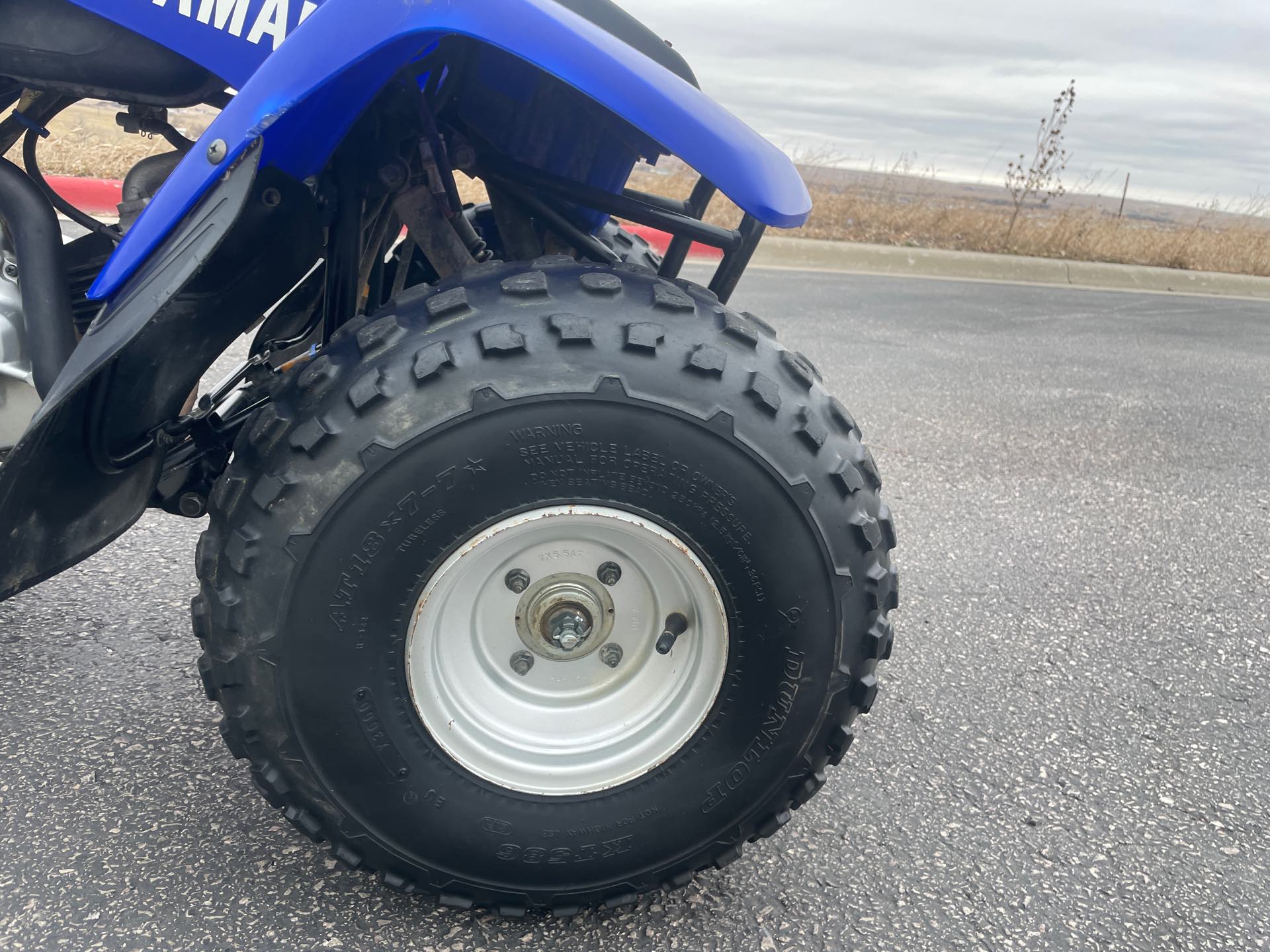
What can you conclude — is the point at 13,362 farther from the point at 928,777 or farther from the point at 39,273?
the point at 928,777

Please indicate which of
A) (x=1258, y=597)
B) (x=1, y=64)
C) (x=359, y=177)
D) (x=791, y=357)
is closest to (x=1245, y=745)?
(x=1258, y=597)

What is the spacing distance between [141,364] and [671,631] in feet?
3.03

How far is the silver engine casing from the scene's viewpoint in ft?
6.50

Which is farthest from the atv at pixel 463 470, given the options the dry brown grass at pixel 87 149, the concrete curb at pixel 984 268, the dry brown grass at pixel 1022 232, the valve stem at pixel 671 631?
the dry brown grass at pixel 1022 232

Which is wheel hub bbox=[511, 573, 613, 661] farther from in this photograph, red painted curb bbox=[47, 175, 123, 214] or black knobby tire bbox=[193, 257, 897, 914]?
red painted curb bbox=[47, 175, 123, 214]

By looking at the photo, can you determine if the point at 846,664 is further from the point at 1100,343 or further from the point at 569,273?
the point at 1100,343

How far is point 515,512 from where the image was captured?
1568 millimetres

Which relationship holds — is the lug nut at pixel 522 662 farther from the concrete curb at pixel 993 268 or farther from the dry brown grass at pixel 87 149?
the concrete curb at pixel 993 268

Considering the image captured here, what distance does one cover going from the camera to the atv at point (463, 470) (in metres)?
1.53

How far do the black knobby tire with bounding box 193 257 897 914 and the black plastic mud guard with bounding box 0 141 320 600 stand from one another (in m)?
0.19

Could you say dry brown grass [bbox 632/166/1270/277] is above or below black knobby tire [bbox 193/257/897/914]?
below

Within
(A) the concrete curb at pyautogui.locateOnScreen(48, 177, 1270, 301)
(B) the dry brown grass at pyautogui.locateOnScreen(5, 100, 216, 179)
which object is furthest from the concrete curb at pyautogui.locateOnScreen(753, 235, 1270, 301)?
(B) the dry brown grass at pyautogui.locateOnScreen(5, 100, 216, 179)

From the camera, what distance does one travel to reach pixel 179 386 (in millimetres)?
1764

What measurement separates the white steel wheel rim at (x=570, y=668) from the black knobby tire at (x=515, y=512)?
0.13 ft
